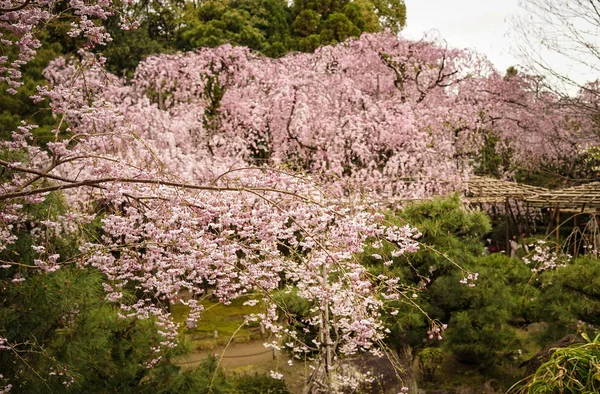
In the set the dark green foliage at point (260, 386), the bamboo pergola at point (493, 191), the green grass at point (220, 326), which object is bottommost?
the green grass at point (220, 326)

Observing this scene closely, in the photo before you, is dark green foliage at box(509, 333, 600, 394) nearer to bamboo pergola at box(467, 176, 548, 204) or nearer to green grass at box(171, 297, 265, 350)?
green grass at box(171, 297, 265, 350)

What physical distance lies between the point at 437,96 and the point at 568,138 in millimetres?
4809

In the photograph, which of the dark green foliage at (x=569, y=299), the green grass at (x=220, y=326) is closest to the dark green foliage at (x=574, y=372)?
the dark green foliage at (x=569, y=299)

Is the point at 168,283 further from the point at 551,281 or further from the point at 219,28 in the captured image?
the point at 219,28

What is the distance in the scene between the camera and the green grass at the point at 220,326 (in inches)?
391

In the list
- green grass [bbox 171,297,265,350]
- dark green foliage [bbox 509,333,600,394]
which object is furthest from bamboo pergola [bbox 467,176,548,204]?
dark green foliage [bbox 509,333,600,394]

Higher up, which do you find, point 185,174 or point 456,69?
point 456,69

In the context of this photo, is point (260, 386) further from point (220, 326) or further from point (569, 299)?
point (220, 326)

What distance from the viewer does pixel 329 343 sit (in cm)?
470

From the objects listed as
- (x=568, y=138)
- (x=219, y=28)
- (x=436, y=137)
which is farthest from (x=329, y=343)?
(x=219, y=28)

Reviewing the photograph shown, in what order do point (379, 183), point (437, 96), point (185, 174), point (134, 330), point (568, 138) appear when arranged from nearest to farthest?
point (134, 330) → point (185, 174) → point (379, 183) → point (437, 96) → point (568, 138)

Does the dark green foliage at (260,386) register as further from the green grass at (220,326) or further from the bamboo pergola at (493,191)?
the bamboo pergola at (493,191)

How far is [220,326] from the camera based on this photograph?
11055mm

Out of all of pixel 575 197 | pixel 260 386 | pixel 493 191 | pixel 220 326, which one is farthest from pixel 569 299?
pixel 493 191
